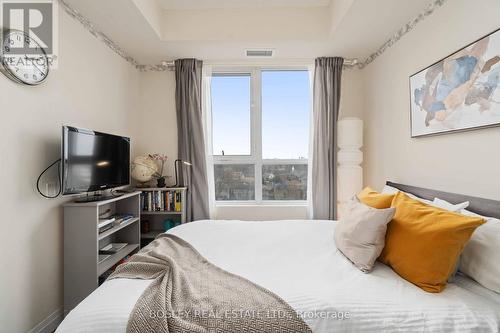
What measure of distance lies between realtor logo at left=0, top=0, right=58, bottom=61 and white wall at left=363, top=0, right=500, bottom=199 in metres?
2.78

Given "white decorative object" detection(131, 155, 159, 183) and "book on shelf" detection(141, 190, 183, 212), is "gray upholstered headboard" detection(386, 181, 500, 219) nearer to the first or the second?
"book on shelf" detection(141, 190, 183, 212)

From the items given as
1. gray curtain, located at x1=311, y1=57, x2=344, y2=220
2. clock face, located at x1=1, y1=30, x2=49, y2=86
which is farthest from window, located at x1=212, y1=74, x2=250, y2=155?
clock face, located at x1=1, y1=30, x2=49, y2=86

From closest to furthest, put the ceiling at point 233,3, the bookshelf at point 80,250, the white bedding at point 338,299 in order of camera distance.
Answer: the white bedding at point 338,299 < the bookshelf at point 80,250 < the ceiling at point 233,3

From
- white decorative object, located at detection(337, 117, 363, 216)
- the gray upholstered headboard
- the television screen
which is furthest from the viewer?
white decorative object, located at detection(337, 117, 363, 216)

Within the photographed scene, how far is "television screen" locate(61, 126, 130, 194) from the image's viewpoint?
1.66 metres

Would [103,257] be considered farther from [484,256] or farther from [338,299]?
[484,256]

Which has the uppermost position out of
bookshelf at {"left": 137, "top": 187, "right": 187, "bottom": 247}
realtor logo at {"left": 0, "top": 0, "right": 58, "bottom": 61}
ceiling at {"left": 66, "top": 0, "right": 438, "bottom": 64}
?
ceiling at {"left": 66, "top": 0, "right": 438, "bottom": 64}

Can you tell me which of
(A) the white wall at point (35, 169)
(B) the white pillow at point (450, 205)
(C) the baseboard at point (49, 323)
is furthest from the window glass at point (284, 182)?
(C) the baseboard at point (49, 323)

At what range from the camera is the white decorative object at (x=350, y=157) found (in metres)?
2.57

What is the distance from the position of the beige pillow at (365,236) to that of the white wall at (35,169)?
1.99 m

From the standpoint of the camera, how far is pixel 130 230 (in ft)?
8.11

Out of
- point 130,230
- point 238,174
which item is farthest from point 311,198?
point 130,230

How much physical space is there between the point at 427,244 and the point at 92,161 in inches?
88.7

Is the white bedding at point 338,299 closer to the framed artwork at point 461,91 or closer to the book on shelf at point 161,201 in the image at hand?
the framed artwork at point 461,91
